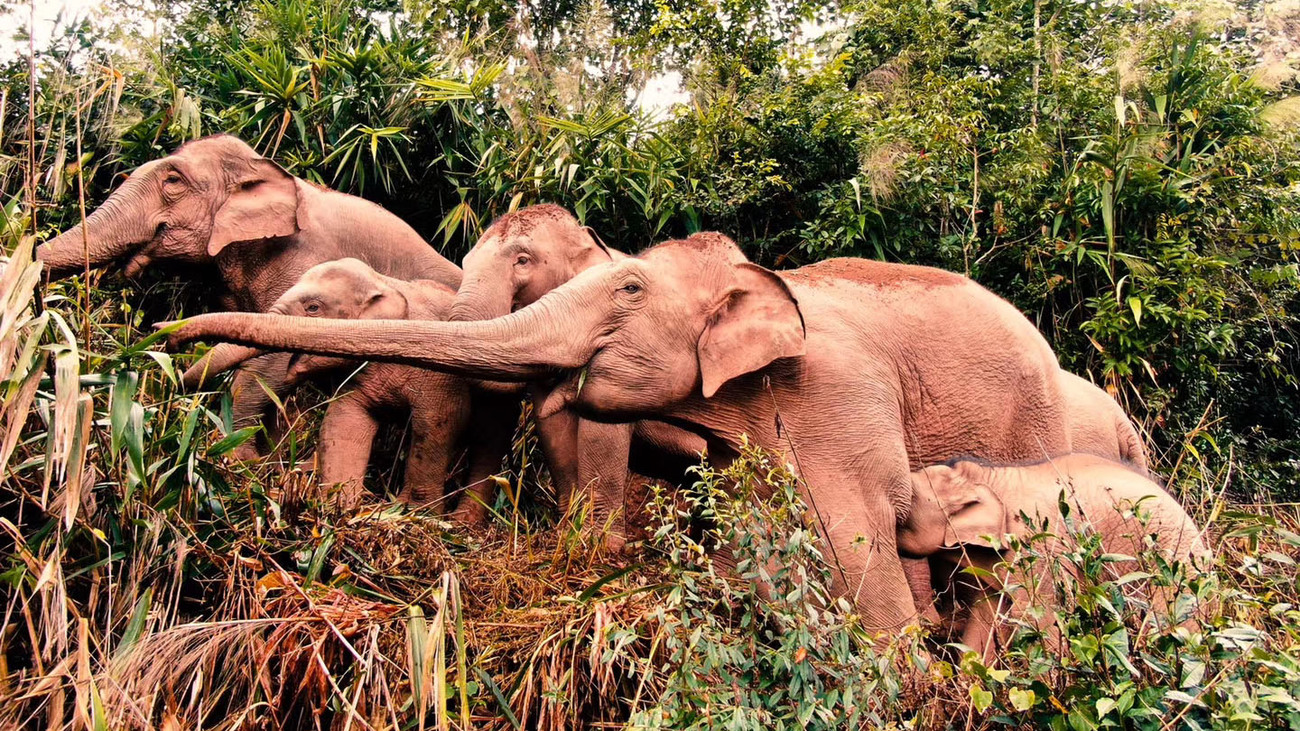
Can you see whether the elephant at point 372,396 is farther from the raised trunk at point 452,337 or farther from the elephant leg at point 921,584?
the elephant leg at point 921,584

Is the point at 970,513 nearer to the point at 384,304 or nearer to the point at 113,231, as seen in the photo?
the point at 384,304

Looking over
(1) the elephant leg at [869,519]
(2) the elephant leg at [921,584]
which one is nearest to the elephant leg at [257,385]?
(1) the elephant leg at [869,519]

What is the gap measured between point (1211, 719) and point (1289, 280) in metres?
5.68

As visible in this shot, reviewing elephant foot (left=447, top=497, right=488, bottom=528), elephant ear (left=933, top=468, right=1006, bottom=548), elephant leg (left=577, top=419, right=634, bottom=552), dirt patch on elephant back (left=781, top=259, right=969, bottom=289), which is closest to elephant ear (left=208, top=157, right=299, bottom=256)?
elephant foot (left=447, top=497, right=488, bottom=528)

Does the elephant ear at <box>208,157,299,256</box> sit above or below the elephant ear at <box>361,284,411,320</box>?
above

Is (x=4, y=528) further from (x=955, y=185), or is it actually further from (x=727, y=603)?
(x=955, y=185)

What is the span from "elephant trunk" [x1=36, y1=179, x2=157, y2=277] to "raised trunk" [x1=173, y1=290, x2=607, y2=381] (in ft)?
8.03

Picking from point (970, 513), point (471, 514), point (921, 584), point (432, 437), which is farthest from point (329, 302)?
point (970, 513)

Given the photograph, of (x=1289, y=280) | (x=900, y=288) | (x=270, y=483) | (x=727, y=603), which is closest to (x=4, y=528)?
(x=270, y=483)

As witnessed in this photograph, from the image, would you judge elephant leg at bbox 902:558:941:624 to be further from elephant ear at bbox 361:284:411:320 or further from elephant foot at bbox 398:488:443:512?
elephant ear at bbox 361:284:411:320

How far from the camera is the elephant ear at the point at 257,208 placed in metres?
6.49

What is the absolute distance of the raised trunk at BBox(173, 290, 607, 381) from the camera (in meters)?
3.96

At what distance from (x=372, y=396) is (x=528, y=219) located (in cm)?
111

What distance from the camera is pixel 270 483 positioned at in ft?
15.7
